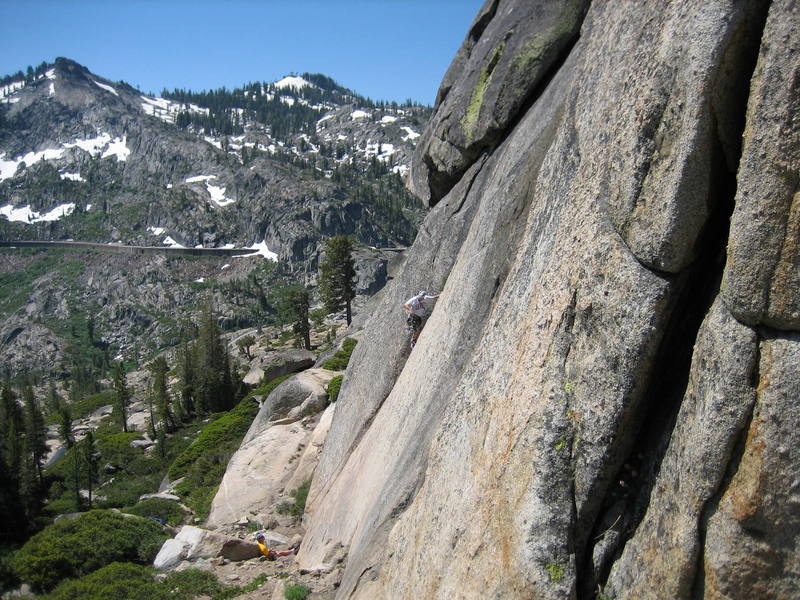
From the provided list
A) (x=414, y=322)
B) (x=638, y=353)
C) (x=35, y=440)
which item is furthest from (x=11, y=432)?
(x=638, y=353)

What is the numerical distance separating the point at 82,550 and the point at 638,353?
27468mm

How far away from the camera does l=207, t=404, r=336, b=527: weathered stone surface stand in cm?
2536

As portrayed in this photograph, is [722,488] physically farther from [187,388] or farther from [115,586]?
[187,388]

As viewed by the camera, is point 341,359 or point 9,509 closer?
point 341,359

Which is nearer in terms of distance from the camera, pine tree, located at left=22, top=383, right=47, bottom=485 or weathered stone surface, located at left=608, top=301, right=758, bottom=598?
weathered stone surface, located at left=608, top=301, right=758, bottom=598

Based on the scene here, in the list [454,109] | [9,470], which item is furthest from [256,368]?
[454,109]

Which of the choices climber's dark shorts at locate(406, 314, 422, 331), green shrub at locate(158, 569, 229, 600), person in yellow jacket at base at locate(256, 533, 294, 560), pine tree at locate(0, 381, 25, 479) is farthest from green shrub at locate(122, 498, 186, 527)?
pine tree at locate(0, 381, 25, 479)

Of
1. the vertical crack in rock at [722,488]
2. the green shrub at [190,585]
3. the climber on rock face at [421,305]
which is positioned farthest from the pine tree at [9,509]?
the vertical crack in rock at [722,488]

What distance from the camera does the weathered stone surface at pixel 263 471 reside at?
25359mm

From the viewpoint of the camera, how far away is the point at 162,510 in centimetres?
3488

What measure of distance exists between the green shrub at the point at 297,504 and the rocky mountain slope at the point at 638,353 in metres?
11.4

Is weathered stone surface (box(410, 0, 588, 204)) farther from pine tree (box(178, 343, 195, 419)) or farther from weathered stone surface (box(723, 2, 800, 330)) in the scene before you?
pine tree (box(178, 343, 195, 419))

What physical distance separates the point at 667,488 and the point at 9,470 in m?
66.3

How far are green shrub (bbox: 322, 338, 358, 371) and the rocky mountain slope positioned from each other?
2740 centimetres
